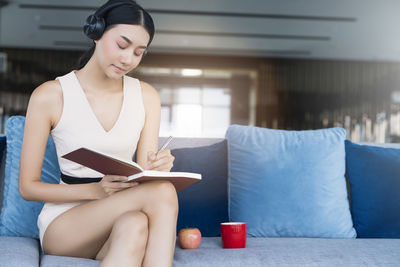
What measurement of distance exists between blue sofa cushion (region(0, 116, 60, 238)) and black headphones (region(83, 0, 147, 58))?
58 centimetres

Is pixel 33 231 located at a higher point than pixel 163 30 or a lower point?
lower

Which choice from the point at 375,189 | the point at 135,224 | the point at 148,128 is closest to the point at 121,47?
the point at 148,128

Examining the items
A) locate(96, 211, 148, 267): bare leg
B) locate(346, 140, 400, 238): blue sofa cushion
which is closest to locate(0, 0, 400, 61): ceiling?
locate(346, 140, 400, 238): blue sofa cushion

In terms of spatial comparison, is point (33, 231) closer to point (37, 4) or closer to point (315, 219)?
point (315, 219)

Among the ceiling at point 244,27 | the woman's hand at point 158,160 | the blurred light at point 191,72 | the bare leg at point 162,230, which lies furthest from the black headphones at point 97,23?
the blurred light at point 191,72

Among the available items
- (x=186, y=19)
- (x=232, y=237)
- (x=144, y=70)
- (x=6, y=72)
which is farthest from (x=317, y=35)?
(x=232, y=237)

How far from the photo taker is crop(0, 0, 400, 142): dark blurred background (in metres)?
7.31

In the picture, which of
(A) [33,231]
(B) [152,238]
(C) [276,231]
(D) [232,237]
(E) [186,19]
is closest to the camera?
(B) [152,238]

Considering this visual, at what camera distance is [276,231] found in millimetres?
1815

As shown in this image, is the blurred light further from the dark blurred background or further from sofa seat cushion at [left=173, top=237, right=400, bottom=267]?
sofa seat cushion at [left=173, top=237, right=400, bottom=267]

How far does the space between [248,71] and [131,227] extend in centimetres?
815

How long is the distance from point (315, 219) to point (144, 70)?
7.58 meters

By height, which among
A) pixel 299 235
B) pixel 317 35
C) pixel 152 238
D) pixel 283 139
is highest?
pixel 317 35

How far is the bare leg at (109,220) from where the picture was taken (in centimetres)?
124
